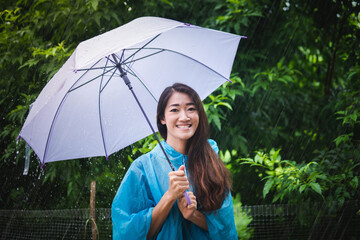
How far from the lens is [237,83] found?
11.9 feet

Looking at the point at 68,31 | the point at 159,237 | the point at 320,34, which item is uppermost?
the point at 320,34

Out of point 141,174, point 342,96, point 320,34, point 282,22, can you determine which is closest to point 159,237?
point 141,174

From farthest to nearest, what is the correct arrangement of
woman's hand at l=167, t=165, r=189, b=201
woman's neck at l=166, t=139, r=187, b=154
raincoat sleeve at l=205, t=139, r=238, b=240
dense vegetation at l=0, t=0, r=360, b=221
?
dense vegetation at l=0, t=0, r=360, b=221, woman's neck at l=166, t=139, r=187, b=154, raincoat sleeve at l=205, t=139, r=238, b=240, woman's hand at l=167, t=165, r=189, b=201

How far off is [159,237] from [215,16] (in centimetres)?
257

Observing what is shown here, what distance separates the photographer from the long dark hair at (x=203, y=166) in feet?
5.87

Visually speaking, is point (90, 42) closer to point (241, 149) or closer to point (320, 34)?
point (241, 149)

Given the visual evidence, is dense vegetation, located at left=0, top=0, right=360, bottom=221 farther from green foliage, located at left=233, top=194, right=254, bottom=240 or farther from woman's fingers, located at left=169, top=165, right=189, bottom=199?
woman's fingers, located at left=169, top=165, right=189, bottom=199

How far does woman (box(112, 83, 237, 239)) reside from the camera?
1696 mm

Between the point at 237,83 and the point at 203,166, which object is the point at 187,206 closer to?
the point at 203,166

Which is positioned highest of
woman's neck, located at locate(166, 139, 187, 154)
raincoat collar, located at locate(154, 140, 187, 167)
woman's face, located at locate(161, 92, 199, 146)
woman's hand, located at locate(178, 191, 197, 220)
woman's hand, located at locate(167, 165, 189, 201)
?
woman's face, located at locate(161, 92, 199, 146)

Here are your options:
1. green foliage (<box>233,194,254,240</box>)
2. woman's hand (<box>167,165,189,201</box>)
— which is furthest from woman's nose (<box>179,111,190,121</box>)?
green foliage (<box>233,194,254,240</box>)

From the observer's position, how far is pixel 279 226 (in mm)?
3285

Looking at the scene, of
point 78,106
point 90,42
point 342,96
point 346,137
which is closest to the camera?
point 90,42

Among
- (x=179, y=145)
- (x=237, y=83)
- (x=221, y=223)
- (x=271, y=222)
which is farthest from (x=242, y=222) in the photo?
(x=179, y=145)
